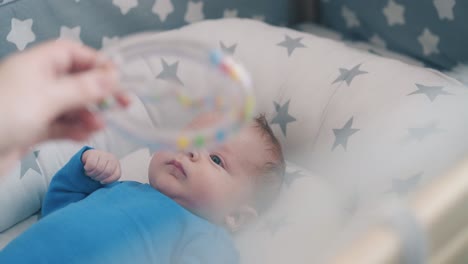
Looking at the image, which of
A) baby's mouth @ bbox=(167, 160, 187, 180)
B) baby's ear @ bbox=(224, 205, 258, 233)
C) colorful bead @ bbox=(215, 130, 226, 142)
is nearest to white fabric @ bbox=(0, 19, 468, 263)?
baby's ear @ bbox=(224, 205, 258, 233)

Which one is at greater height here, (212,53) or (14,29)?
(212,53)

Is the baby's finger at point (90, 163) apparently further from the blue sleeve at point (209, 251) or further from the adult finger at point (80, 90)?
the adult finger at point (80, 90)

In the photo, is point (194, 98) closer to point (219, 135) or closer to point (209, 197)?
point (219, 135)

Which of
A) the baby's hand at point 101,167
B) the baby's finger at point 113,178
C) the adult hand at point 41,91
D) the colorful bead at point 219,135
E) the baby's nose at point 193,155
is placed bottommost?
the baby's finger at point 113,178

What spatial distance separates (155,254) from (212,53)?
0.40m

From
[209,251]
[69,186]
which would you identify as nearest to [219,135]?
[209,251]

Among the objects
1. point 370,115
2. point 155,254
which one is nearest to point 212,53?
point 155,254

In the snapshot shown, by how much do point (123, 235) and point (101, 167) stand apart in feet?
0.38

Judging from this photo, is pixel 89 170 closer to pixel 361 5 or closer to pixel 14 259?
pixel 14 259

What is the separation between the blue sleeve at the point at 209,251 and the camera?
0.82 metres

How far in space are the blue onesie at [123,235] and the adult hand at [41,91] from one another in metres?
0.32

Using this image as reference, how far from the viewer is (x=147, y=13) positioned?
4.08 ft

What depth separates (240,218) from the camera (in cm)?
92

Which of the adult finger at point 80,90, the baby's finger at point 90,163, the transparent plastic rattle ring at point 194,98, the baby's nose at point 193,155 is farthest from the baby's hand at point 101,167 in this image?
the adult finger at point 80,90
